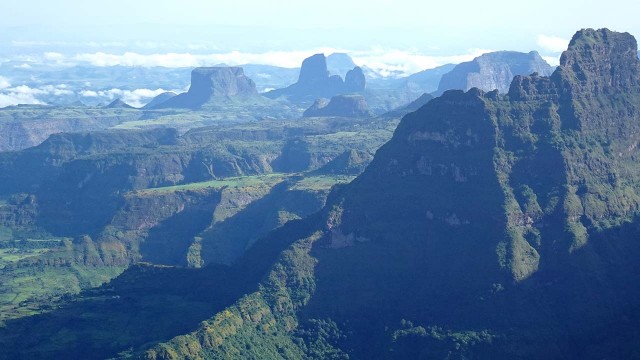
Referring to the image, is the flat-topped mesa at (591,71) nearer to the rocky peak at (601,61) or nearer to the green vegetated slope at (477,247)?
the rocky peak at (601,61)

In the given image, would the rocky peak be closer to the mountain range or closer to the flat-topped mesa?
the flat-topped mesa

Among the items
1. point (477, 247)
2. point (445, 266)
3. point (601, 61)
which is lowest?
point (445, 266)

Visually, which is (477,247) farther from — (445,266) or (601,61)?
(601,61)

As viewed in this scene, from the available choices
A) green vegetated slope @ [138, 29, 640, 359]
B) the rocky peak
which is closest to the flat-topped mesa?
the rocky peak

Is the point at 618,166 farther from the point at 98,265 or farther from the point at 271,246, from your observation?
the point at 98,265

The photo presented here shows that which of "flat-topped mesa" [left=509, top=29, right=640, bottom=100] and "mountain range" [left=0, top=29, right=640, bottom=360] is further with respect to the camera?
"flat-topped mesa" [left=509, top=29, right=640, bottom=100]

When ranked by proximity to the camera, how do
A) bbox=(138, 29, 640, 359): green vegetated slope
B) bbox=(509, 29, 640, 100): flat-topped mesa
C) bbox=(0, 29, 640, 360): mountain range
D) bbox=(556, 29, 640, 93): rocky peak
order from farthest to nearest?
1. bbox=(556, 29, 640, 93): rocky peak
2. bbox=(509, 29, 640, 100): flat-topped mesa
3. bbox=(0, 29, 640, 360): mountain range
4. bbox=(138, 29, 640, 359): green vegetated slope

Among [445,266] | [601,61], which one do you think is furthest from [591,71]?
[445,266]

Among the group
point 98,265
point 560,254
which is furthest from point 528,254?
point 98,265

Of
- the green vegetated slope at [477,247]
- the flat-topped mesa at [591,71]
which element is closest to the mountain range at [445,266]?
the green vegetated slope at [477,247]
